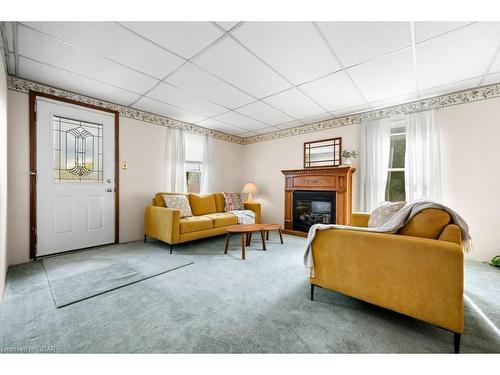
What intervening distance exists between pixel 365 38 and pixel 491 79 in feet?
7.18

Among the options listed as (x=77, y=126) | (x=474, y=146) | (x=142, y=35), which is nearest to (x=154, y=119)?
(x=77, y=126)

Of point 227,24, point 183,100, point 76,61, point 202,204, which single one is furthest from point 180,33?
point 202,204

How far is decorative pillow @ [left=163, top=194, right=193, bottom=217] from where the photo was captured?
12.4ft

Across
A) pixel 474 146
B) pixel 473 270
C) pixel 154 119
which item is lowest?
pixel 473 270

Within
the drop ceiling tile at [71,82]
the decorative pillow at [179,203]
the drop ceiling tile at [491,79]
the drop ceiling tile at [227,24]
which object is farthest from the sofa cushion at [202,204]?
the drop ceiling tile at [491,79]

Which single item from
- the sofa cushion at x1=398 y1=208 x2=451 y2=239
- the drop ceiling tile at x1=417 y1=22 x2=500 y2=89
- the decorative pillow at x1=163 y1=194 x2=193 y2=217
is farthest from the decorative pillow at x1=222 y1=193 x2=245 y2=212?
the drop ceiling tile at x1=417 y1=22 x2=500 y2=89

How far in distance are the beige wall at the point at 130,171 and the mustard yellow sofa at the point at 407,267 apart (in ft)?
11.3

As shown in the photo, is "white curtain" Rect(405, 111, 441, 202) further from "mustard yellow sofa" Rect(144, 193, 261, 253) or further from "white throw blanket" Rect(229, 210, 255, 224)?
"mustard yellow sofa" Rect(144, 193, 261, 253)

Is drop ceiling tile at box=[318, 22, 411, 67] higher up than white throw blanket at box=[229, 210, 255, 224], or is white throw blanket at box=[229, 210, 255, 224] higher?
drop ceiling tile at box=[318, 22, 411, 67]

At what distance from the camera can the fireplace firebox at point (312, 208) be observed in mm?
4188

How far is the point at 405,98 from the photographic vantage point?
10.8ft

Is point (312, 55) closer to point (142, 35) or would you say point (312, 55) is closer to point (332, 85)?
point (332, 85)

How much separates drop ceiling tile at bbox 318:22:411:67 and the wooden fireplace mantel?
205 centimetres
